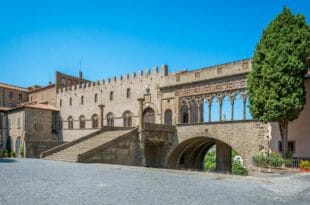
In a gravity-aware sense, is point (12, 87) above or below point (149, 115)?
above

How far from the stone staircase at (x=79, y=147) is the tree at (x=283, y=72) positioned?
11.3 meters

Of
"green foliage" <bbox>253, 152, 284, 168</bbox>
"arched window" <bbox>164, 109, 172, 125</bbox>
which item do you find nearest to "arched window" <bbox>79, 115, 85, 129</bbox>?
"arched window" <bbox>164, 109, 172, 125</bbox>

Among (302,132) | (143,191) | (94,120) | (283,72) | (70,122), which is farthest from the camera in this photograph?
(70,122)

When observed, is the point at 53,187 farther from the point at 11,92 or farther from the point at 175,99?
the point at 11,92

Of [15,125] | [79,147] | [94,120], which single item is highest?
[94,120]

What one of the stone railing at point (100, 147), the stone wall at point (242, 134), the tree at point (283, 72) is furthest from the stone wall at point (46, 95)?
the tree at point (283, 72)

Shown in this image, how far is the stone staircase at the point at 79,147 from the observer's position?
72.8 ft

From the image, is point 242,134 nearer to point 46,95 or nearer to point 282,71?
point 282,71

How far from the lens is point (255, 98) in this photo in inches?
793

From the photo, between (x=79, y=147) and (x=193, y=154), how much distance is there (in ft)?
47.6

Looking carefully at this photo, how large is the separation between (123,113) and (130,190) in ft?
91.6

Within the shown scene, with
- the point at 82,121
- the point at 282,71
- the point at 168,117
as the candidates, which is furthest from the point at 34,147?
the point at 282,71

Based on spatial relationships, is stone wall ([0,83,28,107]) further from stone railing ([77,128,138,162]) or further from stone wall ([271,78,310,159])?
stone wall ([271,78,310,159])

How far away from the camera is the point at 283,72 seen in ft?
62.8
